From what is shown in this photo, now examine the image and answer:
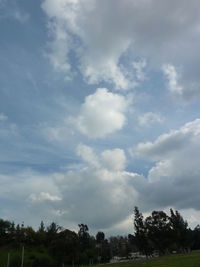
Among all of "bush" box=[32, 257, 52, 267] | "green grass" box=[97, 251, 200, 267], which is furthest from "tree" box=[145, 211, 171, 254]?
"green grass" box=[97, 251, 200, 267]

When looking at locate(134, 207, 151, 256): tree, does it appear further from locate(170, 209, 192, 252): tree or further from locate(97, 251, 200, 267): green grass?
locate(97, 251, 200, 267): green grass

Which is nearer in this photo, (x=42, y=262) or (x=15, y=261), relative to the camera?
(x=15, y=261)

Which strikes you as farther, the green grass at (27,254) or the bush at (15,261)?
the green grass at (27,254)

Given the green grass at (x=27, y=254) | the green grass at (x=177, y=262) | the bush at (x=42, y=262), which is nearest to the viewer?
the green grass at (x=177, y=262)

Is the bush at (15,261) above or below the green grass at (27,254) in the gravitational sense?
below

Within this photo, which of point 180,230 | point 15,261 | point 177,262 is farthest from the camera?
point 180,230

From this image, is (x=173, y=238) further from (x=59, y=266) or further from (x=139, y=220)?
(x=59, y=266)

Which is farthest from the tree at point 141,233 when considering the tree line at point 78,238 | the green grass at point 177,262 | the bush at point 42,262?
the green grass at point 177,262

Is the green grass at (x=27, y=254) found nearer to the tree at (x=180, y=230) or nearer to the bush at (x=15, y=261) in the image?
the bush at (x=15, y=261)

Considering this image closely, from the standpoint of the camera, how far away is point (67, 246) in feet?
324

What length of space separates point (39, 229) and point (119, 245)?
202 feet

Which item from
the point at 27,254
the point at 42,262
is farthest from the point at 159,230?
the point at 27,254

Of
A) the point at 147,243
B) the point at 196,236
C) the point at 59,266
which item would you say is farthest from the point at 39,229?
the point at 196,236

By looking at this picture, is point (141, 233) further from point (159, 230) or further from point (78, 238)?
point (78, 238)
